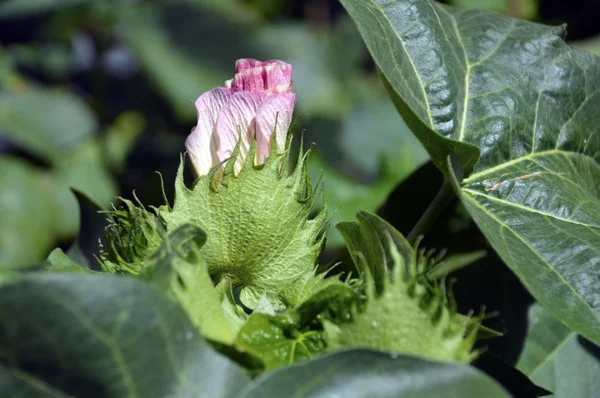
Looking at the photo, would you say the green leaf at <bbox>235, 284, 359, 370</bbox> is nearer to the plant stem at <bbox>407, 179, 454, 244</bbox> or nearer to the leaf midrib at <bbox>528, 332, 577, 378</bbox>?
the plant stem at <bbox>407, 179, 454, 244</bbox>

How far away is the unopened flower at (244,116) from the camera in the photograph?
62 cm

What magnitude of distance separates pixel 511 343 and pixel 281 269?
369 millimetres

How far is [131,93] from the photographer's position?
99.7 inches

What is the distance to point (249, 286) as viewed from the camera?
646 millimetres

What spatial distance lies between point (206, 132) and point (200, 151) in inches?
0.7

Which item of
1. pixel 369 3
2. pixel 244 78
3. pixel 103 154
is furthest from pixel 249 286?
pixel 103 154

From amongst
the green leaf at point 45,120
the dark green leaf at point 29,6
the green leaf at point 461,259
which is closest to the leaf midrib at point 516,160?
the green leaf at point 461,259

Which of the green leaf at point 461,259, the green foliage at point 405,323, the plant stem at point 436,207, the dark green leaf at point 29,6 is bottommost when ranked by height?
the green leaf at point 461,259

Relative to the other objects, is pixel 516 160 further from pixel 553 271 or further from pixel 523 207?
pixel 553 271

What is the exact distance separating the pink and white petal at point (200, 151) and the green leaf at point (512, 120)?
0.56 ft

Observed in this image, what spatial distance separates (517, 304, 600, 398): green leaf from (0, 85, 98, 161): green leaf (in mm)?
1841

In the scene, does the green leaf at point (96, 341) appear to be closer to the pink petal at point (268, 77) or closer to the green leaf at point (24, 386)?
the green leaf at point (24, 386)

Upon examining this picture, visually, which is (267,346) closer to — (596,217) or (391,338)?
(391,338)

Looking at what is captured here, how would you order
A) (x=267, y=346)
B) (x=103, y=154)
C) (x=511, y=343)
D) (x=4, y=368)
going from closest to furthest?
(x=4, y=368) → (x=267, y=346) → (x=511, y=343) → (x=103, y=154)
